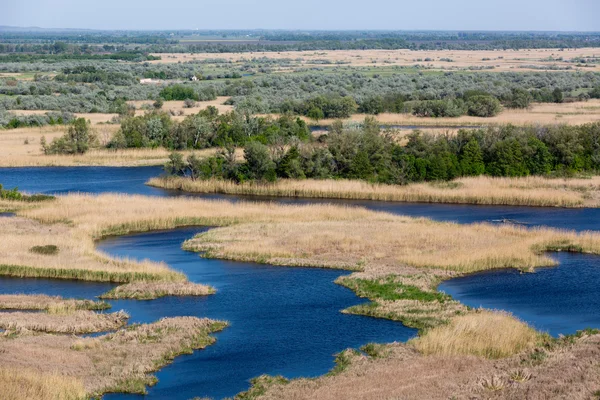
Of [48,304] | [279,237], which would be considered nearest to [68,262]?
[48,304]

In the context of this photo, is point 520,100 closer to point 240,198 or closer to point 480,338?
point 240,198

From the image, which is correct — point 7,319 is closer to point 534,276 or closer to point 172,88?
point 534,276

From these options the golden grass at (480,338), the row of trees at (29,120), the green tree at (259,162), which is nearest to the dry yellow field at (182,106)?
the row of trees at (29,120)

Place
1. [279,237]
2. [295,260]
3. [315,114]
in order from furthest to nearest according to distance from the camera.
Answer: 1. [315,114]
2. [279,237]
3. [295,260]

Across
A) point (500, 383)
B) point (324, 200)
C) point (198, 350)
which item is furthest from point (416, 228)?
point (500, 383)

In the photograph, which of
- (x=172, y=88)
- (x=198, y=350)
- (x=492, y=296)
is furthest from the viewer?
(x=172, y=88)

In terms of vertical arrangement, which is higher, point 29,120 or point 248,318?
point 29,120

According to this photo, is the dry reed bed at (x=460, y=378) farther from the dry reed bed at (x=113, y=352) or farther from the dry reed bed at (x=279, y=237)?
the dry reed bed at (x=279, y=237)
